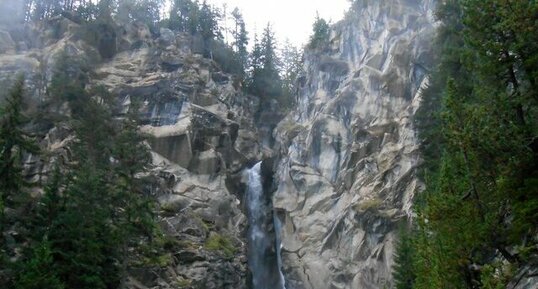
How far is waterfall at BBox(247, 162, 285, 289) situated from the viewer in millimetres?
50156

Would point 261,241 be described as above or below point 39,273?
below

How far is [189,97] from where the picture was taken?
5556 cm

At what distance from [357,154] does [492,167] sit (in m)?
35.0

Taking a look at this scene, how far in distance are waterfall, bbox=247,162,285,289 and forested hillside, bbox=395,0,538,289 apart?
123 feet

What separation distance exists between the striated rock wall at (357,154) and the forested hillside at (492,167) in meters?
27.3

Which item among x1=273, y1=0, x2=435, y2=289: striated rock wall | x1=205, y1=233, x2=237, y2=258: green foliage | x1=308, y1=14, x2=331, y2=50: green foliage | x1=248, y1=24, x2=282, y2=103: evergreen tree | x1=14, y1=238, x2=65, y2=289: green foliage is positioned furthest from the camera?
x1=248, y1=24, x2=282, y2=103: evergreen tree

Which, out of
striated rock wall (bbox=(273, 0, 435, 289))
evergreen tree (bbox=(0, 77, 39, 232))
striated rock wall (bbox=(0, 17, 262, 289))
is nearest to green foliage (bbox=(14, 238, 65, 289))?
evergreen tree (bbox=(0, 77, 39, 232))

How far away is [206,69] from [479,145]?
5207 centimetres

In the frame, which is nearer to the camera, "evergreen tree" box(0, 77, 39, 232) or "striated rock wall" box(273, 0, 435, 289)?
"evergreen tree" box(0, 77, 39, 232)

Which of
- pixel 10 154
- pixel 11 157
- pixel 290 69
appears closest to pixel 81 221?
pixel 11 157

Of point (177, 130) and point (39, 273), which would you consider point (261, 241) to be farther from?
point (39, 273)

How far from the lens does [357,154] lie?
47.6 m

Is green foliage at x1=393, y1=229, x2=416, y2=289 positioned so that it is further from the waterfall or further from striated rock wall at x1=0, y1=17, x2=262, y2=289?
the waterfall

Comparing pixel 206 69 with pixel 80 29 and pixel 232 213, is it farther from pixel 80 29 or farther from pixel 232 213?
pixel 232 213
